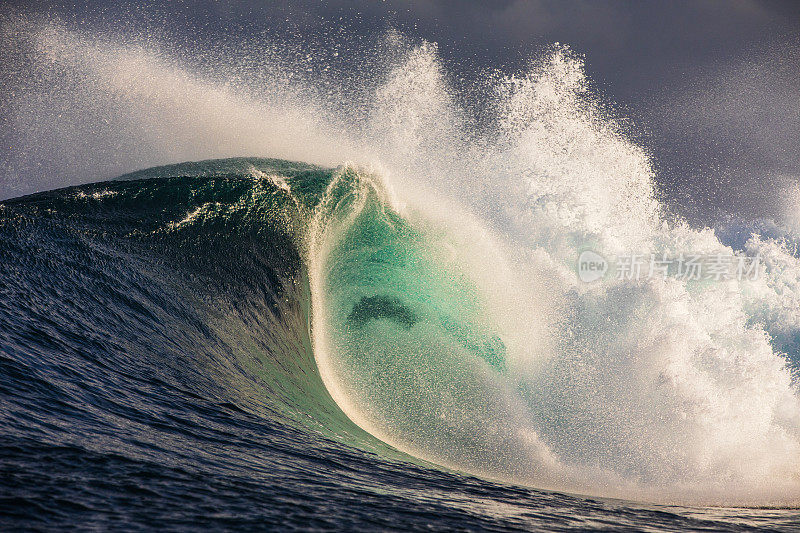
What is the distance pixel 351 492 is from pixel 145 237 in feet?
19.6

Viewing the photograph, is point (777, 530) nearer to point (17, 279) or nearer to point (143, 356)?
point (143, 356)

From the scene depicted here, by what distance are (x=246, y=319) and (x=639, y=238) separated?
9241mm

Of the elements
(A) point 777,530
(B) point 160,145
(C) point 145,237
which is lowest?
(A) point 777,530

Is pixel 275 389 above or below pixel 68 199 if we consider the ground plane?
below

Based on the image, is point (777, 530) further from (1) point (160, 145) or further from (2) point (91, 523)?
(1) point (160, 145)

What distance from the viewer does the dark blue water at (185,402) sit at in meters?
2.86

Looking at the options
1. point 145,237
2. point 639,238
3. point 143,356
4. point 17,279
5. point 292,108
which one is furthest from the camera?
point 292,108

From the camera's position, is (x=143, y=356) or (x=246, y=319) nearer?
(x=143, y=356)

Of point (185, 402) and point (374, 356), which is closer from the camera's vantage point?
point (185, 402)

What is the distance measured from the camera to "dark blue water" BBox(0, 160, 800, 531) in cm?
286

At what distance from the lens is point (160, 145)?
48.5 ft

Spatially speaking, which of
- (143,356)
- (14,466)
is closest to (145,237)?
(143,356)

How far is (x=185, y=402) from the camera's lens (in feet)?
15.2

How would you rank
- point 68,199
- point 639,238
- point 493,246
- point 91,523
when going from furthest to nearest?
point 639,238 < point 493,246 < point 68,199 < point 91,523
